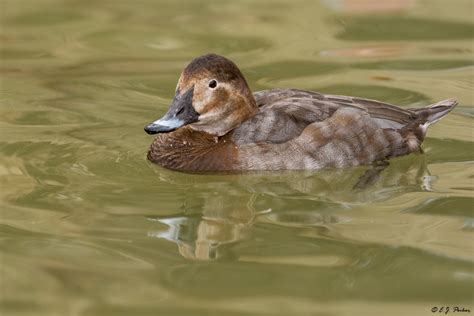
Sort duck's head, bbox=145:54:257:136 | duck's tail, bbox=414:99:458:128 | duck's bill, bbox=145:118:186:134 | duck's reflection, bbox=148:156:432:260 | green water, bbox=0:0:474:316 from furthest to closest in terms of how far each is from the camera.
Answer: duck's tail, bbox=414:99:458:128
duck's head, bbox=145:54:257:136
duck's bill, bbox=145:118:186:134
duck's reflection, bbox=148:156:432:260
green water, bbox=0:0:474:316

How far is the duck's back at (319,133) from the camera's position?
819cm

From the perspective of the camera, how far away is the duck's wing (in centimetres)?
823

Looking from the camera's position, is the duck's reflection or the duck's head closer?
the duck's reflection

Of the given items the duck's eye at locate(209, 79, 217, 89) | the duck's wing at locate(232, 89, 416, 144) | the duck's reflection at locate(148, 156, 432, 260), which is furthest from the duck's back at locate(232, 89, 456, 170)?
the duck's eye at locate(209, 79, 217, 89)

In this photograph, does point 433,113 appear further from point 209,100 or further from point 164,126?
point 164,126

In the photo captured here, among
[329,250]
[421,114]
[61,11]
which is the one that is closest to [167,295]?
[329,250]

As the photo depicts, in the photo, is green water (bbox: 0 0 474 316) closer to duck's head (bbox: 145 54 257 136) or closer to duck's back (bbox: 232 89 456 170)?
duck's back (bbox: 232 89 456 170)

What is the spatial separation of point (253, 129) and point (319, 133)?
48 cm

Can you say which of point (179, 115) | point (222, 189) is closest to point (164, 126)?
point (179, 115)

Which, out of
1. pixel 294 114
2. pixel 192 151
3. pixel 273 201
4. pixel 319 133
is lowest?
pixel 273 201

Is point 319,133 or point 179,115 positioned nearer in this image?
point 179,115

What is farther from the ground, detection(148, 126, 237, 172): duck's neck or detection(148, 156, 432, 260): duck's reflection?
detection(148, 126, 237, 172): duck's neck

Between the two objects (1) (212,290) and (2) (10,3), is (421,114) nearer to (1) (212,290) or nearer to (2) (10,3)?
(1) (212,290)

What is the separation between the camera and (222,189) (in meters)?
7.94
